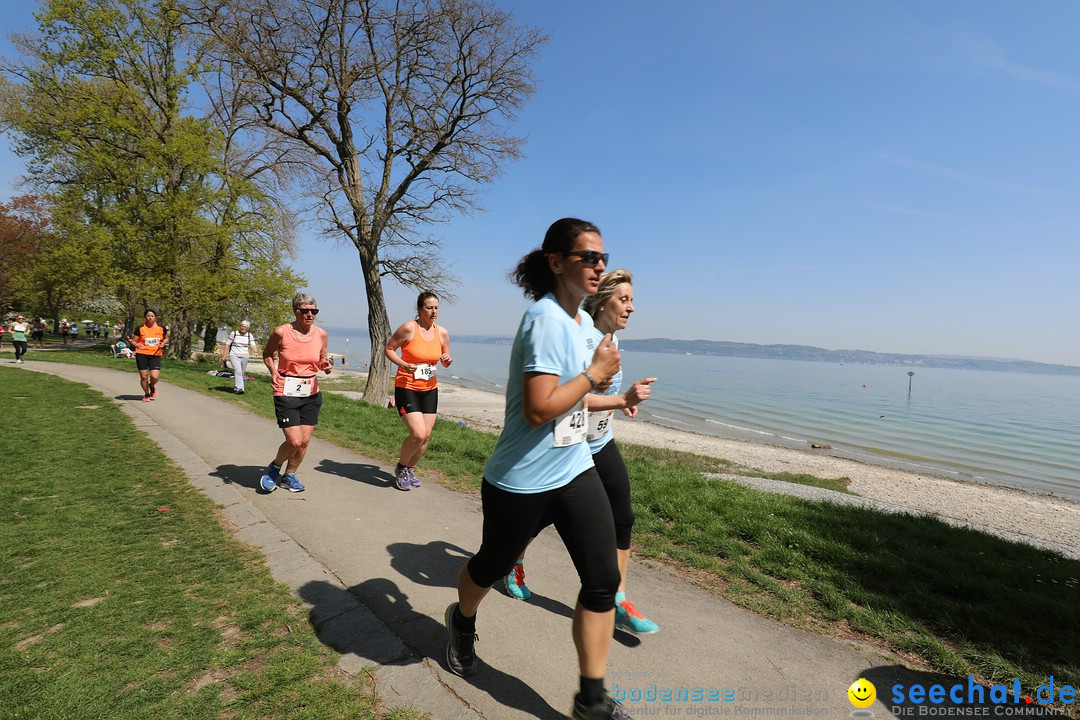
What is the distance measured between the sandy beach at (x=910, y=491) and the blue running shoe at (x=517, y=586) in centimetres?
696

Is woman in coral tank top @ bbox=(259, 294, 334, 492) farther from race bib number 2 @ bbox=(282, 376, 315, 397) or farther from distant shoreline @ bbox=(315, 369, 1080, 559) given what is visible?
distant shoreline @ bbox=(315, 369, 1080, 559)

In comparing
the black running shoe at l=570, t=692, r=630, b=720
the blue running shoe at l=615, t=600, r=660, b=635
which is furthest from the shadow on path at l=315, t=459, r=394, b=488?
the black running shoe at l=570, t=692, r=630, b=720

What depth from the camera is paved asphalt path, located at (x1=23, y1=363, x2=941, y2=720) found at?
97.5 inches

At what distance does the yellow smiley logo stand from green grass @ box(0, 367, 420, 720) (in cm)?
216

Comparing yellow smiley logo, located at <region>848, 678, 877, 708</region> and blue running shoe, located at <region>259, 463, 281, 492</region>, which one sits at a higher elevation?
blue running shoe, located at <region>259, 463, 281, 492</region>

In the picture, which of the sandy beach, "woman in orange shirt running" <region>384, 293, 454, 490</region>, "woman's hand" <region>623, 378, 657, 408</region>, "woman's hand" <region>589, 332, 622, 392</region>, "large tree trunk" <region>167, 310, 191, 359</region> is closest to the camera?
"woman's hand" <region>589, 332, 622, 392</region>

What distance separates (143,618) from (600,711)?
2580 millimetres

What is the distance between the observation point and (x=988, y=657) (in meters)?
2.86

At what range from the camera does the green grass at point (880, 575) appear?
3.00m

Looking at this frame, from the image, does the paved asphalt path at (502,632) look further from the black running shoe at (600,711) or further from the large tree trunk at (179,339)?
the large tree trunk at (179,339)

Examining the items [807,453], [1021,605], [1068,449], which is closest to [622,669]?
[1021,605]

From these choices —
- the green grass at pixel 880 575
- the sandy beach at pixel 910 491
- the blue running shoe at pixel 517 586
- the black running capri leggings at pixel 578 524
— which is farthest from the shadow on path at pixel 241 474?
the sandy beach at pixel 910 491

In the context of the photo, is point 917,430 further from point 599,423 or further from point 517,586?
point 599,423

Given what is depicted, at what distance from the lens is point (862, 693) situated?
2.60 meters
